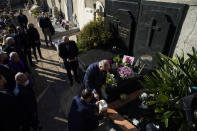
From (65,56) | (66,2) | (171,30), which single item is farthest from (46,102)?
(66,2)

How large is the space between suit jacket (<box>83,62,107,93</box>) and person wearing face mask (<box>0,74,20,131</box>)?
186 cm

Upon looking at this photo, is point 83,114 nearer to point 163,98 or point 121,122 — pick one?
point 121,122

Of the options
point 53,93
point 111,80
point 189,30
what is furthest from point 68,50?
point 189,30

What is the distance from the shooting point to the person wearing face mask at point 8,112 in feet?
9.62

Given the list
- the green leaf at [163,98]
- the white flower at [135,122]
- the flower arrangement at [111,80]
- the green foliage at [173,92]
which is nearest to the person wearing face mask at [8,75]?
the flower arrangement at [111,80]

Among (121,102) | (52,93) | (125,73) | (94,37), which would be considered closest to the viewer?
(121,102)

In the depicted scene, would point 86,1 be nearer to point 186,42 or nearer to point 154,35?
point 154,35

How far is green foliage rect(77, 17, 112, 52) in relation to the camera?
6340mm

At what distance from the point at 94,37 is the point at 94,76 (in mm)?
2824

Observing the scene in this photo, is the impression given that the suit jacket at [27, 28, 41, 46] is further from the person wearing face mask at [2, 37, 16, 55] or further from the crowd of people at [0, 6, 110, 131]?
the crowd of people at [0, 6, 110, 131]

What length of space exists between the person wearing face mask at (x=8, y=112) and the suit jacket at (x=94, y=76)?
6.10 ft

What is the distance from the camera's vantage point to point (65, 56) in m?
5.39

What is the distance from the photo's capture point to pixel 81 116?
2801 millimetres

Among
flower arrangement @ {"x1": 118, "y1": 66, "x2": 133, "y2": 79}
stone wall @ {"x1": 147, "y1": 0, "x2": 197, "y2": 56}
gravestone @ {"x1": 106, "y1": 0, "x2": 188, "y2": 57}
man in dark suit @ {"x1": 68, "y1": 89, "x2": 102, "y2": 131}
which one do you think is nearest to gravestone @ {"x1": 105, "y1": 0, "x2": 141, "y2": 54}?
gravestone @ {"x1": 106, "y1": 0, "x2": 188, "y2": 57}
